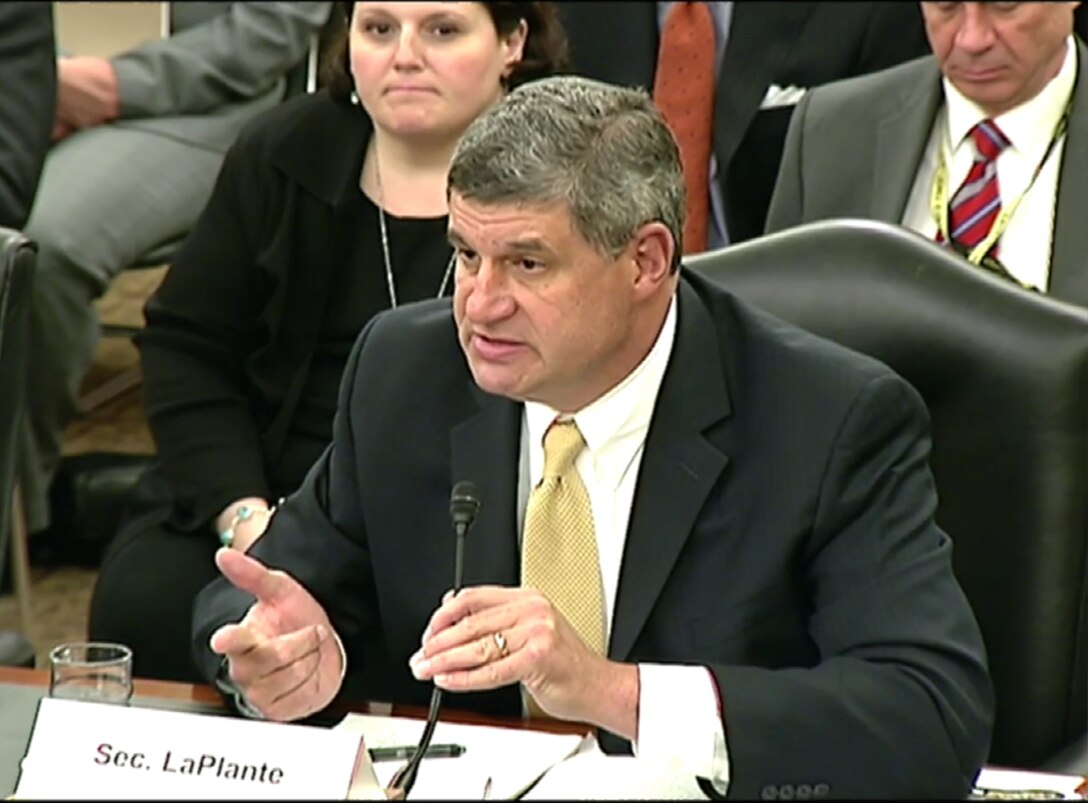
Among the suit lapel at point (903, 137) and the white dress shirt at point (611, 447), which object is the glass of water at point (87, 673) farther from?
the suit lapel at point (903, 137)

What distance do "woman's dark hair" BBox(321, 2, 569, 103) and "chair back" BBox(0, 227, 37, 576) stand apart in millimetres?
871

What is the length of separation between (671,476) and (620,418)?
0.28 feet

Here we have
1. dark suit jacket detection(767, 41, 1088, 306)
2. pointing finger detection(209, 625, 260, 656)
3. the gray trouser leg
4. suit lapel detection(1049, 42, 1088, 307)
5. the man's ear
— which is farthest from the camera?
the gray trouser leg

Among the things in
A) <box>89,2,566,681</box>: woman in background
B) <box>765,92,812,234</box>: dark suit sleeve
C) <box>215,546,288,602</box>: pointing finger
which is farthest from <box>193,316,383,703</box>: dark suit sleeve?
<box>765,92,812,234</box>: dark suit sleeve

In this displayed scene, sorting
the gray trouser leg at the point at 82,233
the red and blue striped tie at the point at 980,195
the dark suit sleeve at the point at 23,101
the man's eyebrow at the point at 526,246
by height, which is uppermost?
the man's eyebrow at the point at 526,246

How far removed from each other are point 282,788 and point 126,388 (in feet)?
11.7

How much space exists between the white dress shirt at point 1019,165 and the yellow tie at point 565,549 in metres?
1.22

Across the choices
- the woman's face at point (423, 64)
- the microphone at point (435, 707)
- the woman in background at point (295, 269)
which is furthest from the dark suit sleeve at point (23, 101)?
the microphone at point (435, 707)

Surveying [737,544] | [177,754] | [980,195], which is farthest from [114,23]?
[177,754]

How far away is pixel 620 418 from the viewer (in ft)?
7.07

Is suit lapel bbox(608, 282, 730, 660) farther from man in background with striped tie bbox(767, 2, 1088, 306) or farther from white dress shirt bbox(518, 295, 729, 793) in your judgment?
man in background with striped tie bbox(767, 2, 1088, 306)

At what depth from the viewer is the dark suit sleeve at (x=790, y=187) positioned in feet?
10.9

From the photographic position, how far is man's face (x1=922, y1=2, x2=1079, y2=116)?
10.5ft

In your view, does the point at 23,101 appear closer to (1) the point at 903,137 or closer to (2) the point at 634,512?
(1) the point at 903,137
